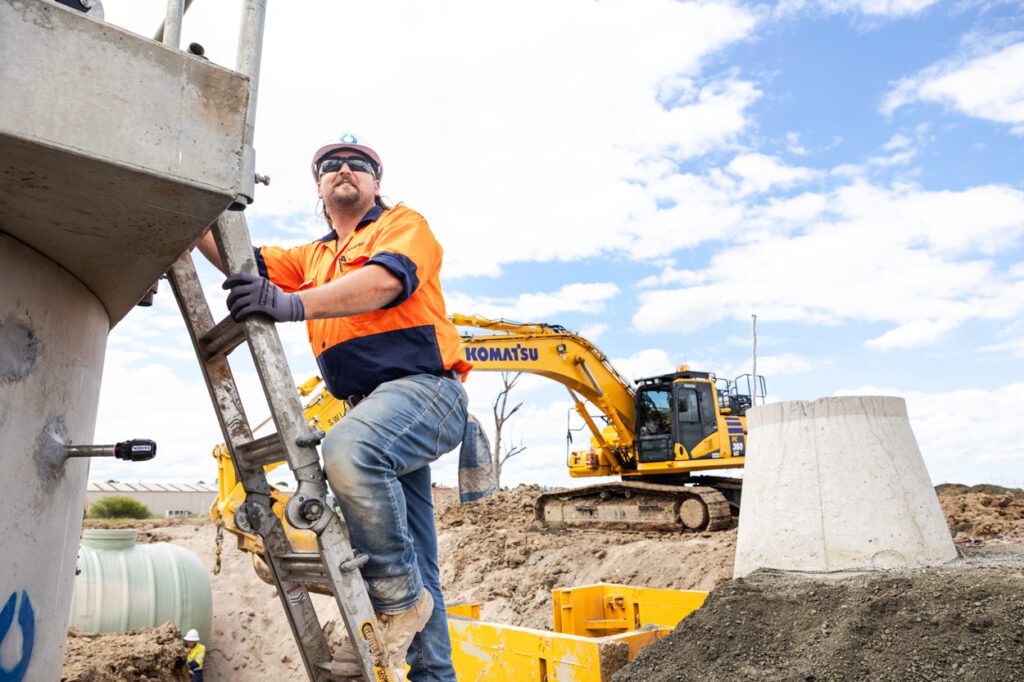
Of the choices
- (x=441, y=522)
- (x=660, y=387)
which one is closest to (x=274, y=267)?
(x=660, y=387)

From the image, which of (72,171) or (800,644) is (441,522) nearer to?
(800,644)

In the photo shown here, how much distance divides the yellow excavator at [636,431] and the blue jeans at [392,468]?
9.57 metres

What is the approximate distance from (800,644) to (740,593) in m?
0.56

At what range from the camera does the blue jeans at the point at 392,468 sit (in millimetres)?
2416

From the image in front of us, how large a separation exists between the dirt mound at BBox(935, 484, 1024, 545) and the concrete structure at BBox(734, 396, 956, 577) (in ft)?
11.7

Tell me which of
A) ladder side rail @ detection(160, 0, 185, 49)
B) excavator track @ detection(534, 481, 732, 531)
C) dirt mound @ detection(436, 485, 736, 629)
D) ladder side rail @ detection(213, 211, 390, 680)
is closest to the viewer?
ladder side rail @ detection(160, 0, 185, 49)

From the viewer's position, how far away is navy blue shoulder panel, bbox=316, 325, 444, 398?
282cm

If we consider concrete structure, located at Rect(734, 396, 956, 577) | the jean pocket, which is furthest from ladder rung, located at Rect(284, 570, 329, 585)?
concrete structure, located at Rect(734, 396, 956, 577)

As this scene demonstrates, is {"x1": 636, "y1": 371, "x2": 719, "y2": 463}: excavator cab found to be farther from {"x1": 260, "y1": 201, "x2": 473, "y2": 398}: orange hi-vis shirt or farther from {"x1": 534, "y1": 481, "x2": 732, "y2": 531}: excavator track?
{"x1": 260, "y1": 201, "x2": 473, "y2": 398}: orange hi-vis shirt

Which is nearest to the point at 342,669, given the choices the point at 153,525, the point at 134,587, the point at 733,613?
the point at 733,613

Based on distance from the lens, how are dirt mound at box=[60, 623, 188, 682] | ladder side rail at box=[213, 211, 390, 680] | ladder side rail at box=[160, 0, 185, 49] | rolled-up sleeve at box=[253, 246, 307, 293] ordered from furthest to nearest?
dirt mound at box=[60, 623, 188, 682]
rolled-up sleeve at box=[253, 246, 307, 293]
ladder side rail at box=[213, 211, 390, 680]
ladder side rail at box=[160, 0, 185, 49]

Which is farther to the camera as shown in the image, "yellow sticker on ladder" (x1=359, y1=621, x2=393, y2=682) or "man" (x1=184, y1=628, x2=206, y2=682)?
"man" (x1=184, y1=628, x2=206, y2=682)

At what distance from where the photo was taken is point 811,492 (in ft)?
15.8

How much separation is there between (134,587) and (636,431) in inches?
318
